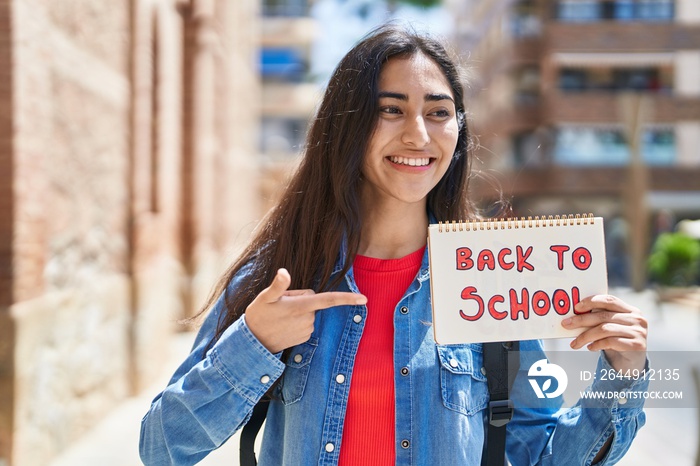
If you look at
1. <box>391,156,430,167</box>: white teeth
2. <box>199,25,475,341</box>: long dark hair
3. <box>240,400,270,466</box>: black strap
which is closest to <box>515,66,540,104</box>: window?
<box>199,25,475,341</box>: long dark hair

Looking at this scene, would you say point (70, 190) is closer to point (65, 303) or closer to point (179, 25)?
point (65, 303)

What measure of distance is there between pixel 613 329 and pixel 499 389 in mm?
332

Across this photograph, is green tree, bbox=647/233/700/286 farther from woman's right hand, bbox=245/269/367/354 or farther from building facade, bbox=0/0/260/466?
woman's right hand, bbox=245/269/367/354

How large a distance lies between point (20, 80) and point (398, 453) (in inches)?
166

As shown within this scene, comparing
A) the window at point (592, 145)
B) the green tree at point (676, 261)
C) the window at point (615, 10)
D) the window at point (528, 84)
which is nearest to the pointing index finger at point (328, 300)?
the green tree at point (676, 261)

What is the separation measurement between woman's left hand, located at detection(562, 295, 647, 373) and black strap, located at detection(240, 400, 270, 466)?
31.1 inches

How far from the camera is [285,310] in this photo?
5.55 feet

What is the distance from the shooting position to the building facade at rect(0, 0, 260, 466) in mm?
4953

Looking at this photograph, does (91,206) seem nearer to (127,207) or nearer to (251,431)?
(127,207)

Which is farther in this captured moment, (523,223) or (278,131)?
(278,131)

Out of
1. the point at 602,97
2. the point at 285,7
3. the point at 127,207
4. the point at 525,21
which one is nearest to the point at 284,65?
the point at 285,7

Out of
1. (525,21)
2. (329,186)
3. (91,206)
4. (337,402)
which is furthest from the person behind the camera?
(525,21)

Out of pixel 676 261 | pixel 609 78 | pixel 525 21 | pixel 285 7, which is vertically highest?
pixel 285 7

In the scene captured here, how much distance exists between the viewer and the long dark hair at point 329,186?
1.96 meters
